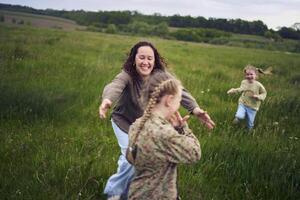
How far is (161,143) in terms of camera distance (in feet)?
8.41

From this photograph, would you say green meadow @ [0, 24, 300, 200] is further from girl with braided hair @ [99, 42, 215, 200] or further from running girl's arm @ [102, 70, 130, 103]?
running girl's arm @ [102, 70, 130, 103]

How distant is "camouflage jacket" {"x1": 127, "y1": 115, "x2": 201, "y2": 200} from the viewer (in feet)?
8.39

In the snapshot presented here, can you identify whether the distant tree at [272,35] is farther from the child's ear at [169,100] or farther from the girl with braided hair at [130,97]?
the child's ear at [169,100]

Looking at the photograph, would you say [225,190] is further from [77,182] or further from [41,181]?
[41,181]

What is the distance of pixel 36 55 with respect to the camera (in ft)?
39.0

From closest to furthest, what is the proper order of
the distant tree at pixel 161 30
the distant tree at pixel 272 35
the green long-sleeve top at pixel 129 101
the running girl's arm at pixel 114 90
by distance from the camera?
the running girl's arm at pixel 114 90 → the green long-sleeve top at pixel 129 101 → the distant tree at pixel 272 35 → the distant tree at pixel 161 30

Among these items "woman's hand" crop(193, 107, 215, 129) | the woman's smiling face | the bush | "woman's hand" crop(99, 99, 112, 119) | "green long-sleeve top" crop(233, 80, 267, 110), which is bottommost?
the bush

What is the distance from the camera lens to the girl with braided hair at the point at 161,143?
2.56 meters

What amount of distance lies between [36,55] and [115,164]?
8.53m

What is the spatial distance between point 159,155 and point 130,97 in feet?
4.09

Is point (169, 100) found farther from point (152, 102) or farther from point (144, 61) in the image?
point (144, 61)

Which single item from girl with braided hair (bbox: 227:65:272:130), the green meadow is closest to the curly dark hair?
the green meadow

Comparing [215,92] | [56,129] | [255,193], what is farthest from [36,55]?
[255,193]

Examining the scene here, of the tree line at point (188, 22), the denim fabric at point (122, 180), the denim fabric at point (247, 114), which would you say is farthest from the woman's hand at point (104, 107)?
the tree line at point (188, 22)
